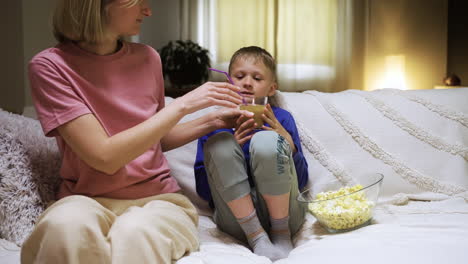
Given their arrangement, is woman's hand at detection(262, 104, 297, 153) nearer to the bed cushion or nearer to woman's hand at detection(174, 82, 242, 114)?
woman's hand at detection(174, 82, 242, 114)

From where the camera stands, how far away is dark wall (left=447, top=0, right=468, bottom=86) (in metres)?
4.14

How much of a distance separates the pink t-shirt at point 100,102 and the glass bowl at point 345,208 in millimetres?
446

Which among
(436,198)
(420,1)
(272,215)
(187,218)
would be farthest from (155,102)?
(420,1)

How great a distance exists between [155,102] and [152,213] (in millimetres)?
412

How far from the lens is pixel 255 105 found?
4.33 feet

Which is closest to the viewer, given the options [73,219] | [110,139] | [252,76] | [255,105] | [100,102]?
[73,219]

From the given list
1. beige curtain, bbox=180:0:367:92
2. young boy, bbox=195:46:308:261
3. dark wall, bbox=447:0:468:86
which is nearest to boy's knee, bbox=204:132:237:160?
young boy, bbox=195:46:308:261

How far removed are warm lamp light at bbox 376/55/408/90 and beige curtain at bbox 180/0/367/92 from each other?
0.41 m

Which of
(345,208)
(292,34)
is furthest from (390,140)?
(292,34)

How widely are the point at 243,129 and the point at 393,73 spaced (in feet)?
10.8

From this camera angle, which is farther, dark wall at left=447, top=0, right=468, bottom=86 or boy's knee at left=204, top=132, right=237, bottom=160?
dark wall at left=447, top=0, right=468, bottom=86

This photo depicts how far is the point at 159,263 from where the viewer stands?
971 mm

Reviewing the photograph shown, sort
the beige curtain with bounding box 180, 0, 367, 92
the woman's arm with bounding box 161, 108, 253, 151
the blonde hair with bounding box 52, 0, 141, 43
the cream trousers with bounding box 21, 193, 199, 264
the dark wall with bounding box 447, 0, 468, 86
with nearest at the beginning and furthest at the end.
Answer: the cream trousers with bounding box 21, 193, 199, 264 < the blonde hair with bounding box 52, 0, 141, 43 < the woman's arm with bounding box 161, 108, 253, 151 < the beige curtain with bounding box 180, 0, 367, 92 < the dark wall with bounding box 447, 0, 468, 86

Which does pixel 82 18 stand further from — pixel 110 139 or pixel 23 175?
pixel 23 175
